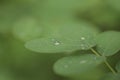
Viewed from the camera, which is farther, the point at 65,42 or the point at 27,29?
the point at 27,29

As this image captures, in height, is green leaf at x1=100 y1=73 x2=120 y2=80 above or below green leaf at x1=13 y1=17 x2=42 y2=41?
above

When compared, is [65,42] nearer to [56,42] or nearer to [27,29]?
[56,42]

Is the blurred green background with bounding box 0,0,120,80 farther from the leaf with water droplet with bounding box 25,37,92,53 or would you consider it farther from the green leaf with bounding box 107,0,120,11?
the leaf with water droplet with bounding box 25,37,92,53

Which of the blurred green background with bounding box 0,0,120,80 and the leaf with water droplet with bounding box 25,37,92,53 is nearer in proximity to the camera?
the leaf with water droplet with bounding box 25,37,92,53

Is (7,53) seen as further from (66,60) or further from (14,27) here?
(66,60)

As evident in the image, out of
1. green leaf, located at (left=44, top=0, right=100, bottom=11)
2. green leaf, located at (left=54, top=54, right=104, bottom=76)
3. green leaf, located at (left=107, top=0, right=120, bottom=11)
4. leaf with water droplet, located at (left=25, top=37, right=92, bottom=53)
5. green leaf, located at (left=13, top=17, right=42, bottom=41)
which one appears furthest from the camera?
green leaf, located at (left=44, top=0, right=100, bottom=11)

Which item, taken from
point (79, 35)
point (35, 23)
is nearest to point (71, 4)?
point (35, 23)

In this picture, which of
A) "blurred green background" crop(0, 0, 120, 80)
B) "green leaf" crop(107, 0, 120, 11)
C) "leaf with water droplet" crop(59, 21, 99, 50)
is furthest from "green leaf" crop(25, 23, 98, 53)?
"green leaf" crop(107, 0, 120, 11)

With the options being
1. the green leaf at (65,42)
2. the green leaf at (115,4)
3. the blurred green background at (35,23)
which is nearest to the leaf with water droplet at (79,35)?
the green leaf at (65,42)
